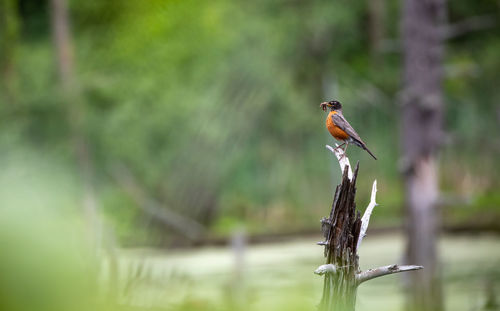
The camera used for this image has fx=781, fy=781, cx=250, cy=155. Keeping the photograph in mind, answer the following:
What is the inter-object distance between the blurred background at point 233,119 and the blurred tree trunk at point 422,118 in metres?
1.16

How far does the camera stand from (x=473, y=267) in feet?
32.5

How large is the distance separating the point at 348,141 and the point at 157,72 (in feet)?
45.5

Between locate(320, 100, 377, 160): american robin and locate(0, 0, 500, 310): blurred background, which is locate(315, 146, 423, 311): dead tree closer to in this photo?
locate(320, 100, 377, 160): american robin

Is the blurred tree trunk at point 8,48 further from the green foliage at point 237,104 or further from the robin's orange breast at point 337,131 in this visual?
the robin's orange breast at point 337,131

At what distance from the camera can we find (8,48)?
50.2 feet

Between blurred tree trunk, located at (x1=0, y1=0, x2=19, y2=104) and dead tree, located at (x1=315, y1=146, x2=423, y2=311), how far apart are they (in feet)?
45.6

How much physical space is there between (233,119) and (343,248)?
12.3 m

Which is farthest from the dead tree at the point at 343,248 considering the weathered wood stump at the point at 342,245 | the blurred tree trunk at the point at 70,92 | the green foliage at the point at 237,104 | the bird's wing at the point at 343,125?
the blurred tree trunk at the point at 70,92

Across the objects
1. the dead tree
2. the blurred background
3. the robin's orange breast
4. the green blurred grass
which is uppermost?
the blurred background

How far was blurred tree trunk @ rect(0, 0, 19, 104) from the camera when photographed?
49.9 ft

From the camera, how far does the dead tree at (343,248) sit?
2.16 m

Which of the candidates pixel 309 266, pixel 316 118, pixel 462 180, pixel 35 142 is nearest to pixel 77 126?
pixel 35 142

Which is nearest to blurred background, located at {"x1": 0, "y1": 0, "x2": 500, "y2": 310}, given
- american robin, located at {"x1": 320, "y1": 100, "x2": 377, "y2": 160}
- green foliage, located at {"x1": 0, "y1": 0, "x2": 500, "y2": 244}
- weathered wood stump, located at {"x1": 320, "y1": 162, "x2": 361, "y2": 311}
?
green foliage, located at {"x1": 0, "y1": 0, "x2": 500, "y2": 244}

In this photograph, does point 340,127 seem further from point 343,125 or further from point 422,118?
point 422,118
